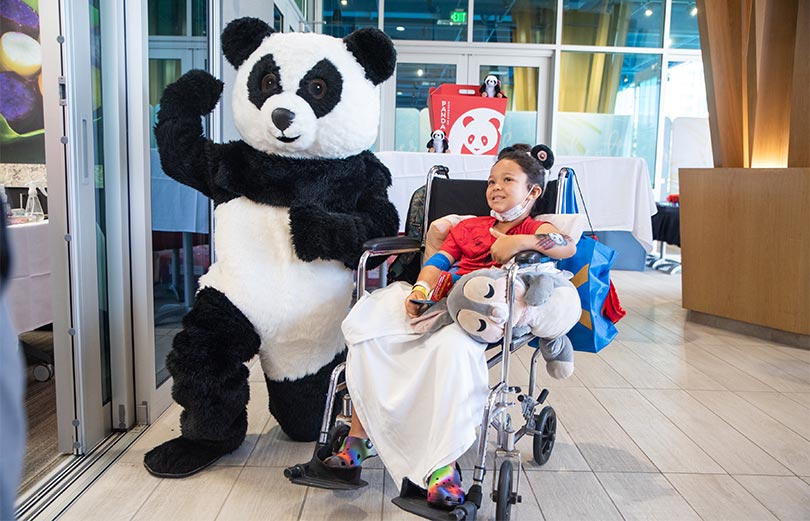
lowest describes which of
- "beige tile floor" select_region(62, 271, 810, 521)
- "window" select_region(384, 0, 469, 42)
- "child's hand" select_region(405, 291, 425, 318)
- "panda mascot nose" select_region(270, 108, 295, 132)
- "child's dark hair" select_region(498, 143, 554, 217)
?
"beige tile floor" select_region(62, 271, 810, 521)

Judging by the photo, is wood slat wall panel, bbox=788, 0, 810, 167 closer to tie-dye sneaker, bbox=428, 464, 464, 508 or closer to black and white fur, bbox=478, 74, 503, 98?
black and white fur, bbox=478, 74, 503, 98

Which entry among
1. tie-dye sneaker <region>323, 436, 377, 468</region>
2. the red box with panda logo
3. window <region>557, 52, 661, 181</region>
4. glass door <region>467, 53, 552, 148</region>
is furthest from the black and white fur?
window <region>557, 52, 661, 181</region>

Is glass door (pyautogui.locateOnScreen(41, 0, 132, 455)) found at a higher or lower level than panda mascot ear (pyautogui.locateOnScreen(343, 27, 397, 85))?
lower

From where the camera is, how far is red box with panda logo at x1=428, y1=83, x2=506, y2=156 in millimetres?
3525

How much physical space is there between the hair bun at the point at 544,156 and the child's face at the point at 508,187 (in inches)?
4.3

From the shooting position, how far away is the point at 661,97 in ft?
25.3

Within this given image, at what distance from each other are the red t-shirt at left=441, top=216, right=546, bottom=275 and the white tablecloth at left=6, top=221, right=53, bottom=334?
59.7 inches

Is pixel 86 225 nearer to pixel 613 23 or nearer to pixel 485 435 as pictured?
pixel 485 435

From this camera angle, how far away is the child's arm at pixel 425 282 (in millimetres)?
1785

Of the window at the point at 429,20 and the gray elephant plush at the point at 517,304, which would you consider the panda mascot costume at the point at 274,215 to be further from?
the window at the point at 429,20

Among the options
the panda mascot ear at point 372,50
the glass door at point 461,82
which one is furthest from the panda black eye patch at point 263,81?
the glass door at point 461,82

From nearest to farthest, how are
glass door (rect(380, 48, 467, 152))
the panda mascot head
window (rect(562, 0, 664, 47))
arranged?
1. the panda mascot head
2. glass door (rect(380, 48, 467, 152))
3. window (rect(562, 0, 664, 47))

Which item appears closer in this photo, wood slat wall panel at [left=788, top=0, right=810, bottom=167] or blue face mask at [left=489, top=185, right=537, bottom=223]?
blue face mask at [left=489, top=185, right=537, bottom=223]

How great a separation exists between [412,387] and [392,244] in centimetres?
45
